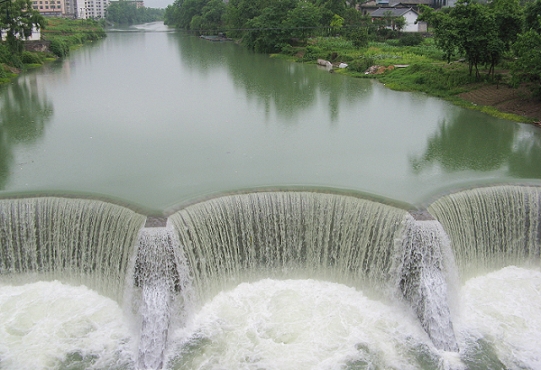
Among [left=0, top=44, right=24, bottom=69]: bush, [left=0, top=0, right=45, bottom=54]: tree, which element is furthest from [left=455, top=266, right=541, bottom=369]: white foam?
[left=0, top=0, right=45, bottom=54]: tree

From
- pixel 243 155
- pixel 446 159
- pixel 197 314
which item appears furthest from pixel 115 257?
pixel 446 159

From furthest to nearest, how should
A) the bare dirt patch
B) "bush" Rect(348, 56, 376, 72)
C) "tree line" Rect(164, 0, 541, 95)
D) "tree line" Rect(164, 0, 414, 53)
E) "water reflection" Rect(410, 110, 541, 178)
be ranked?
"tree line" Rect(164, 0, 414, 53)
"bush" Rect(348, 56, 376, 72)
"tree line" Rect(164, 0, 541, 95)
the bare dirt patch
"water reflection" Rect(410, 110, 541, 178)

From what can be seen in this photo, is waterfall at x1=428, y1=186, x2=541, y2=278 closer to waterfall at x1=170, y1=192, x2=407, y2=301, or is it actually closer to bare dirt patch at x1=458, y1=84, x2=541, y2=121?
waterfall at x1=170, y1=192, x2=407, y2=301

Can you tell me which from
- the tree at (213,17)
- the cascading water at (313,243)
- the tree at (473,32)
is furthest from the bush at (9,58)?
the tree at (213,17)

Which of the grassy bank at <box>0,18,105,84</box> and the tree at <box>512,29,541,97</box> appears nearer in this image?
the tree at <box>512,29,541,97</box>

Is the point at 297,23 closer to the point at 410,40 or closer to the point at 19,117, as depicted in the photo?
the point at 410,40
